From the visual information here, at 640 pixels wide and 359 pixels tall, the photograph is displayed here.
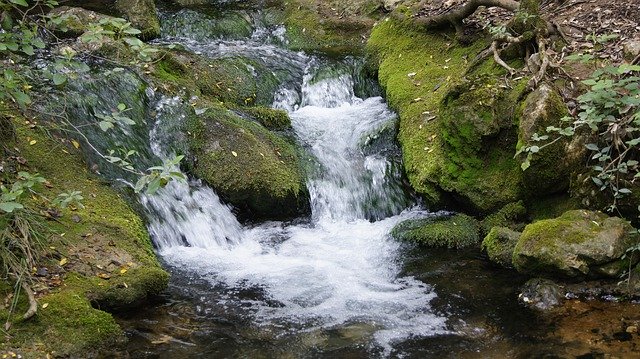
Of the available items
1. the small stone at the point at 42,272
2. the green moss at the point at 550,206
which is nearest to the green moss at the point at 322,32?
the green moss at the point at 550,206

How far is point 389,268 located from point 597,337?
2.23 metres

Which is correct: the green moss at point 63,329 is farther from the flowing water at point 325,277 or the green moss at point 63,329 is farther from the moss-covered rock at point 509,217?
the moss-covered rock at point 509,217

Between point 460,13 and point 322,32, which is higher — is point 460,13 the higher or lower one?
the lower one

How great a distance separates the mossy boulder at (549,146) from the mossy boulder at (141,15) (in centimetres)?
735

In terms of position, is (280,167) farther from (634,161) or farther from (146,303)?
(634,161)

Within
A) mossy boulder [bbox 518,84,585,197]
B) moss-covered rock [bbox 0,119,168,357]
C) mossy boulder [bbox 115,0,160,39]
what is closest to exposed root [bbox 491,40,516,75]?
mossy boulder [bbox 518,84,585,197]

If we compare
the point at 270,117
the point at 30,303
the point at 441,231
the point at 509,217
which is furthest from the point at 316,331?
the point at 270,117

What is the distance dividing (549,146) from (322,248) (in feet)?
8.89

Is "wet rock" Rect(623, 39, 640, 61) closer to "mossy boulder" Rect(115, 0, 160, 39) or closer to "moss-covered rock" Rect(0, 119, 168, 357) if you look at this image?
"moss-covered rock" Rect(0, 119, 168, 357)

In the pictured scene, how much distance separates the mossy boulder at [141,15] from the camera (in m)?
11.2

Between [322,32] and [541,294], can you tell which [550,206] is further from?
[322,32]

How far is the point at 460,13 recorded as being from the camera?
930 cm

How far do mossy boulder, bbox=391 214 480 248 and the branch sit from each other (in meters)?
3.30

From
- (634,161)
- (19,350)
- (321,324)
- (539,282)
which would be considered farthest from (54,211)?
(634,161)
